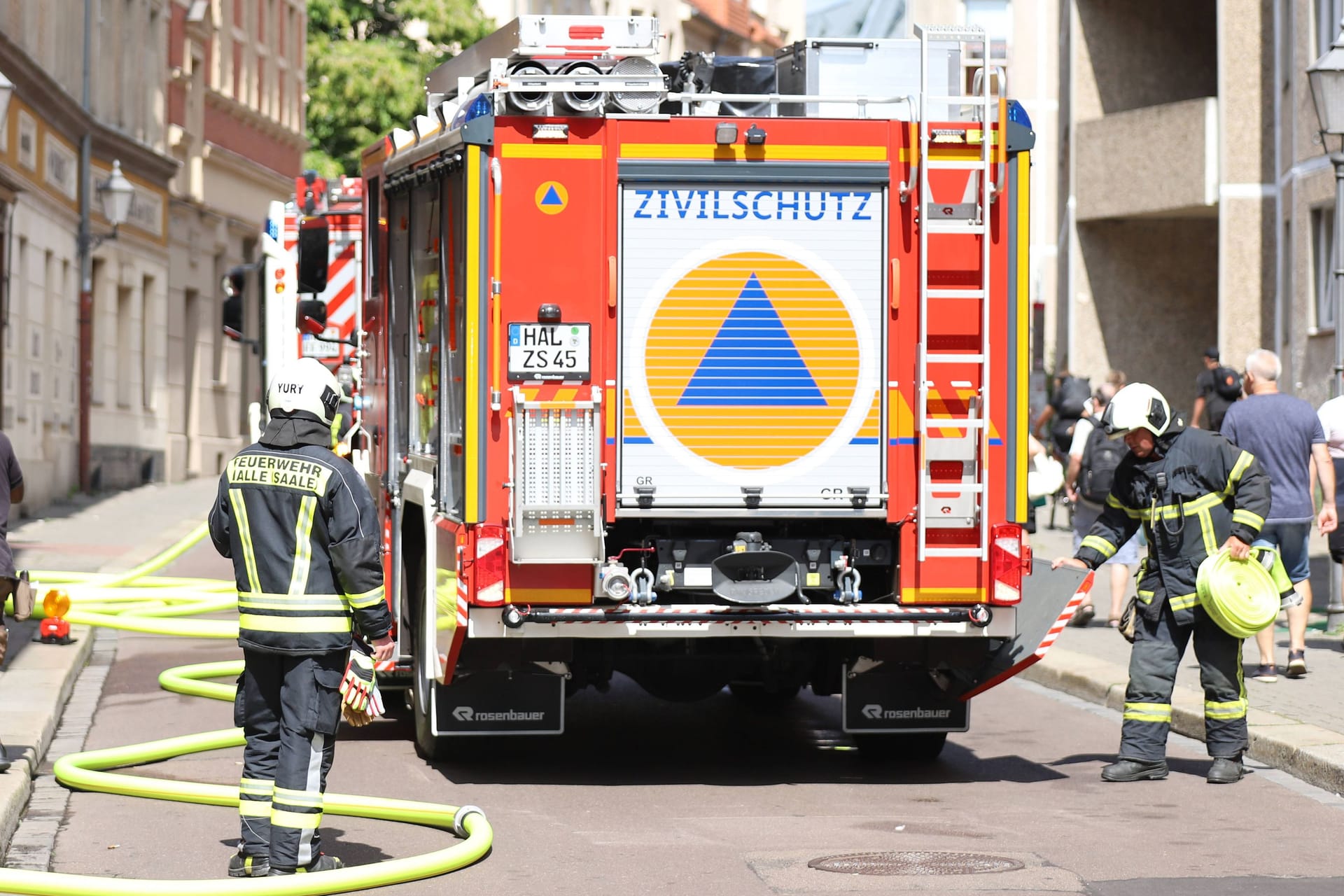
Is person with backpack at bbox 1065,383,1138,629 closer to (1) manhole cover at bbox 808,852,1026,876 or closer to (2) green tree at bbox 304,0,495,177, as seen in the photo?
(1) manhole cover at bbox 808,852,1026,876

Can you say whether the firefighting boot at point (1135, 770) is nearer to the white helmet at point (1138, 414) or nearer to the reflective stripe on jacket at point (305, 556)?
the white helmet at point (1138, 414)

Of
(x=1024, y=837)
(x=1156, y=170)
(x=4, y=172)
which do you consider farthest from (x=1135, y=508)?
(x=1156, y=170)

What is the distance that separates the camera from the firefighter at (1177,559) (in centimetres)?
964

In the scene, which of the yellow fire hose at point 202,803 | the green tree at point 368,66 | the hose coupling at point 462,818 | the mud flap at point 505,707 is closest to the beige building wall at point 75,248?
the yellow fire hose at point 202,803

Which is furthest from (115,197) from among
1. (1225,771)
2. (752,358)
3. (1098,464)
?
(1225,771)

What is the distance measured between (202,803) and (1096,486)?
7.56 metres

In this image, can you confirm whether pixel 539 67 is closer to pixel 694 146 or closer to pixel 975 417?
pixel 694 146

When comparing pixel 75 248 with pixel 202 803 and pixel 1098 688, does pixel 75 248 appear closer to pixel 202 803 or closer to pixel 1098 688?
pixel 1098 688

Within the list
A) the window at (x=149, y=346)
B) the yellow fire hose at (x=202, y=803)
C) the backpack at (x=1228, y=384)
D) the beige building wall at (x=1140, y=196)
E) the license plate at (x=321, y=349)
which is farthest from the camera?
the window at (x=149, y=346)

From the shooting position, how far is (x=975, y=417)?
9008 mm

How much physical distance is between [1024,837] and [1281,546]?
201 inches

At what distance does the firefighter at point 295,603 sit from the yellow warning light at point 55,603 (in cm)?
687

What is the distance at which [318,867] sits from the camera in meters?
7.33

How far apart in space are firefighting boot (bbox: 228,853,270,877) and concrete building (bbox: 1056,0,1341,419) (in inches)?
700
